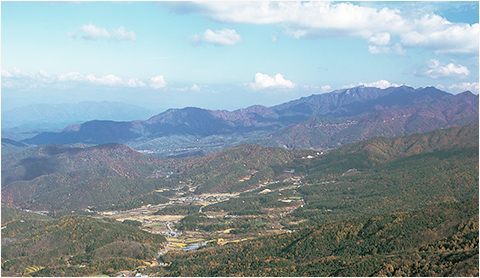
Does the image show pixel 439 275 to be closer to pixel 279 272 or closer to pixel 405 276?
pixel 405 276

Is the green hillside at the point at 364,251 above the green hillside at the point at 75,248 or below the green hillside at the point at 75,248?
above

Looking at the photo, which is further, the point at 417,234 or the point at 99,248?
the point at 99,248

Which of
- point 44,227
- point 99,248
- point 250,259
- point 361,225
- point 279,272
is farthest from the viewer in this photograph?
point 44,227

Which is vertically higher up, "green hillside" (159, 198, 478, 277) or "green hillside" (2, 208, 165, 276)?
"green hillside" (159, 198, 478, 277)

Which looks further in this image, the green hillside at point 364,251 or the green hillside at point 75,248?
the green hillside at point 75,248

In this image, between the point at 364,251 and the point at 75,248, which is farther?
the point at 75,248

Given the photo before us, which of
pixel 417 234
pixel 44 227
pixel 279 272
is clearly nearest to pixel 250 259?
pixel 279 272

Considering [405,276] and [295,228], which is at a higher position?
[405,276]

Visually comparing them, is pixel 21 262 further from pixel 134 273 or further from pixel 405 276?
pixel 405 276

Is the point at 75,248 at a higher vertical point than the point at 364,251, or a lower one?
lower

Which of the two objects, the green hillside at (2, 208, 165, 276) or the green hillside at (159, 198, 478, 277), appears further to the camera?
the green hillside at (2, 208, 165, 276)

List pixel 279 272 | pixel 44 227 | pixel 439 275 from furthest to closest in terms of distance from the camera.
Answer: pixel 44 227
pixel 279 272
pixel 439 275
